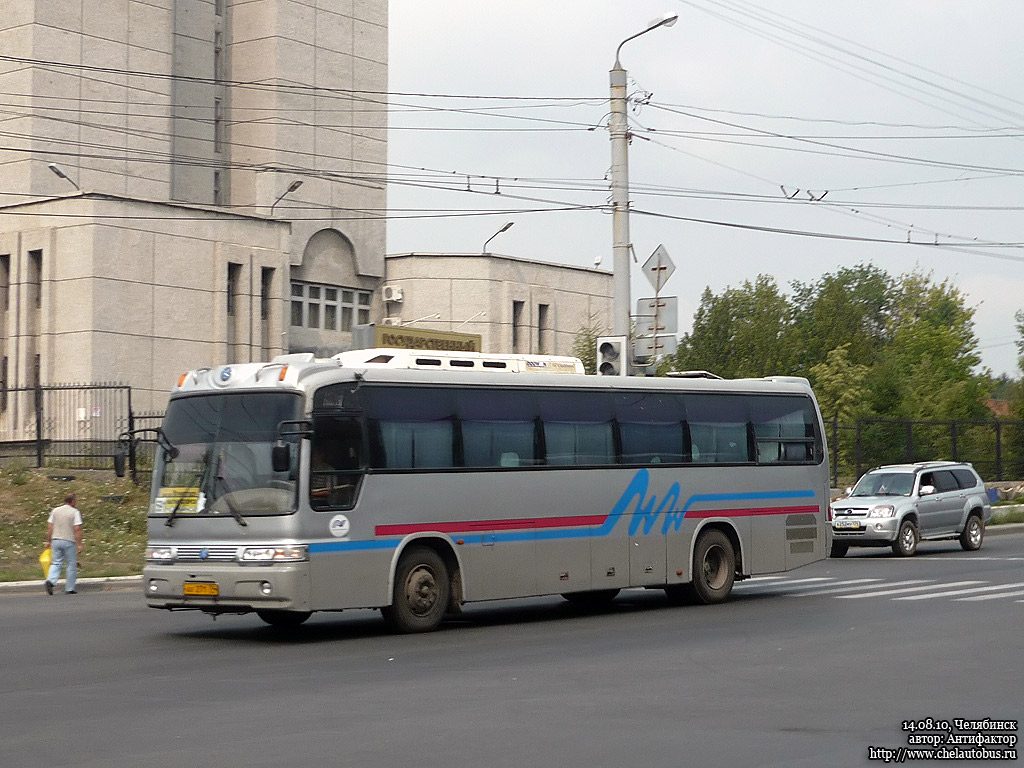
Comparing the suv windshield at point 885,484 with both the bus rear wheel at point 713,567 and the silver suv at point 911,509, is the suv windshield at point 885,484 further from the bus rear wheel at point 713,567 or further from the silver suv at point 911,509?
the bus rear wheel at point 713,567

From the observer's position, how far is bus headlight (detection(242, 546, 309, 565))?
15.0m

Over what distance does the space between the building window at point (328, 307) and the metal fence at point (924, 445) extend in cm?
2231

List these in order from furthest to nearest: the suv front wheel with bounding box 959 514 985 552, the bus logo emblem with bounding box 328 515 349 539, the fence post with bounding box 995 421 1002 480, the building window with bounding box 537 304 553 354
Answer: the building window with bounding box 537 304 553 354 < the fence post with bounding box 995 421 1002 480 < the suv front wheel with bounding box 959 514 985 552 < the bus logo emblem with bounding box 328 515 349 539

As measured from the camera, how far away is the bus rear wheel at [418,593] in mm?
15992

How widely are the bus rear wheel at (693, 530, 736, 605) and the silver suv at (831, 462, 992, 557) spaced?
10.2 meters

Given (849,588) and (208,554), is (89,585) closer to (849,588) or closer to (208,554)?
(208,554)

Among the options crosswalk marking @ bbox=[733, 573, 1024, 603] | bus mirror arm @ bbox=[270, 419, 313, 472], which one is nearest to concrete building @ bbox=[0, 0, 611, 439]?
crosswalk marking @ bbox=[733, 573, 1024, 603]

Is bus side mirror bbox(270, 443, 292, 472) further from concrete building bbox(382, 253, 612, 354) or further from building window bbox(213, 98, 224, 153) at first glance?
building window bbox(213, 98, 224, 153)

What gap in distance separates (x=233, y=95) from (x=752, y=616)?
46248mm

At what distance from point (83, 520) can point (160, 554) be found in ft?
51.6

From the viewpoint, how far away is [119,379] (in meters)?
46.4

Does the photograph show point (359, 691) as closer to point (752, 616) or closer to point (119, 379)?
point (752, 616)

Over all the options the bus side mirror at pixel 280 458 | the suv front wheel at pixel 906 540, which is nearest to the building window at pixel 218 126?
the suv front wheel at pixel 906 540

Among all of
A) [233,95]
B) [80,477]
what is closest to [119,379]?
[80,477]
